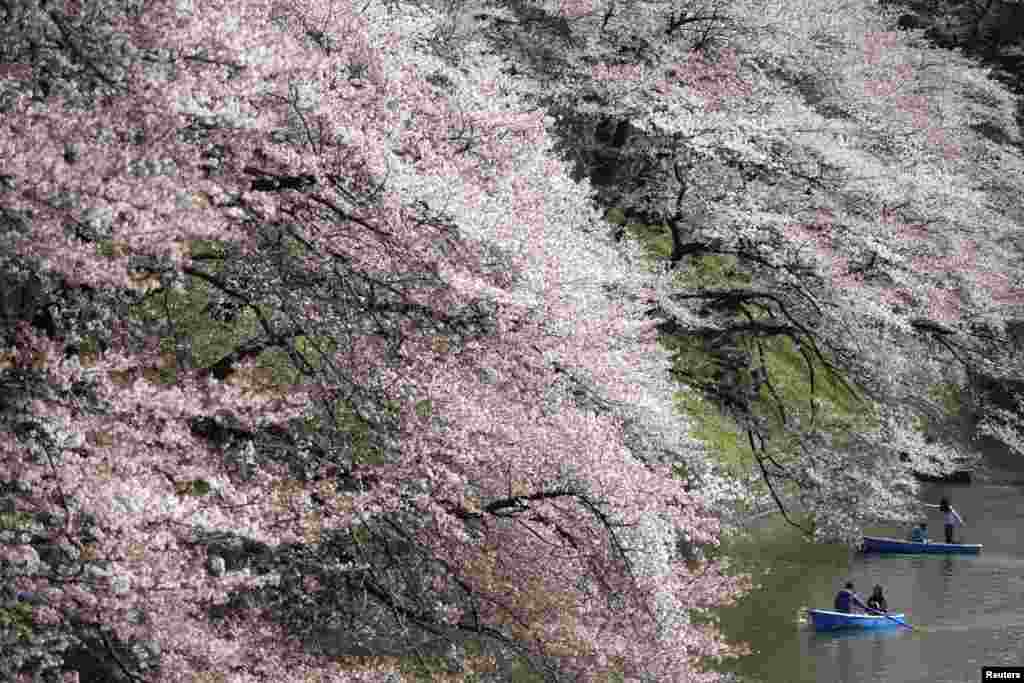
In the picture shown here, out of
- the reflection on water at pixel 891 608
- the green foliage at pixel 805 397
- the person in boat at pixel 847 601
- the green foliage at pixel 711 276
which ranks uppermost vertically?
the green foliage at pixel 711 276

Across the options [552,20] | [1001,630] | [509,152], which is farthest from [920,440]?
[509,152]

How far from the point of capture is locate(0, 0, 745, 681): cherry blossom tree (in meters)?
6.22

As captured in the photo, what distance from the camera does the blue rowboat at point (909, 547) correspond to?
25.2m

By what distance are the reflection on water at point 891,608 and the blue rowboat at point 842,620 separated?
152mm

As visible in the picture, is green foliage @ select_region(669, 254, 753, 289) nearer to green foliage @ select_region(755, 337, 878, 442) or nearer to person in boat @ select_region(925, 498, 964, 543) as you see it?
green foliage @ select_region(755, 337, 878, 442)

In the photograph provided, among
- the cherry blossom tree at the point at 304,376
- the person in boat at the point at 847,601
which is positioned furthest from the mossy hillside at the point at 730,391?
the cherry blossom tree at the point at 304,376

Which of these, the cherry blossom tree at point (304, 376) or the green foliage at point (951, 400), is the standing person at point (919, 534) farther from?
the cherry blossom tree at point (304, 376)

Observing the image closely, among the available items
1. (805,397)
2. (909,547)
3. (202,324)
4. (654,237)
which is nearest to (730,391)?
(654,237)

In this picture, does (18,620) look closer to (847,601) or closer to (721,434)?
(847,601)

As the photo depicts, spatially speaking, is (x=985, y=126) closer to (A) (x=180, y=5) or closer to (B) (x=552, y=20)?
(B) (x=552, y=20)

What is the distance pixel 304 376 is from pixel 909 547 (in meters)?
19.5

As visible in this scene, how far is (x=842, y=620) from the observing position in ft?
64.3

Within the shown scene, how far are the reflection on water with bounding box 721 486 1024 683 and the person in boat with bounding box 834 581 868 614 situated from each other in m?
0.40

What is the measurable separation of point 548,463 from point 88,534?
11.6 feet
